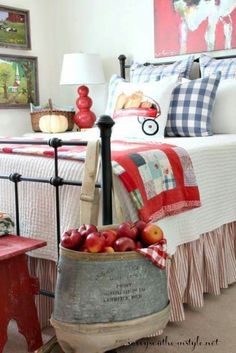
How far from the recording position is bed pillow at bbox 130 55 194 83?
10.2 ft

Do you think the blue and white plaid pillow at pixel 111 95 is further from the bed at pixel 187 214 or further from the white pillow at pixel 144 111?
the bed at pixel 187 214

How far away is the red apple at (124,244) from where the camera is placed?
4.58ft

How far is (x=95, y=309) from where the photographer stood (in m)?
1.37

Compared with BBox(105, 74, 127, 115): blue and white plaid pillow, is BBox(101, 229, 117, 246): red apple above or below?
below

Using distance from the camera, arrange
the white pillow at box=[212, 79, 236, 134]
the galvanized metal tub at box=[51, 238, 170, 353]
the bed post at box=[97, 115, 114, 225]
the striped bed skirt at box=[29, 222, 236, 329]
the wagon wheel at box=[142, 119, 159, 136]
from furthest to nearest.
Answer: the white pillow at box=[212, 79, 236, 134]
the wagon wheel at box=[142, 119, 159, 136]
the striped bed skirt at box=[29, 222, 236, 329]
the bed post at box=[97, 115, 114, 225]
the galvanized metal tub at box=[51, 238, 170, 353]

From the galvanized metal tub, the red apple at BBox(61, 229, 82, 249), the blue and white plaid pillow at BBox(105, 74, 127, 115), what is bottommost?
the galvanized metal tub

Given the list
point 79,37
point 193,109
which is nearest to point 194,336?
point 193,109

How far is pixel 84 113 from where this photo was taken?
3.65 m

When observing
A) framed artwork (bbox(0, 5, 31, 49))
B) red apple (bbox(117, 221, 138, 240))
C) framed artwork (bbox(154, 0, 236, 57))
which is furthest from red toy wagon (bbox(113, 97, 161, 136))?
framed artwork (bbox(0, 5, 31, 49))

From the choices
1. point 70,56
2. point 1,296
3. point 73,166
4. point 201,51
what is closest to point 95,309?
point 1,296

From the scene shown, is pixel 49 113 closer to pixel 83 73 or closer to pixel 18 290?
pixel 83 73

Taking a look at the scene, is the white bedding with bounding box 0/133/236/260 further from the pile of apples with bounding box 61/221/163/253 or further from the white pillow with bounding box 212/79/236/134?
the white pillow with bounding box 212/79/236/134

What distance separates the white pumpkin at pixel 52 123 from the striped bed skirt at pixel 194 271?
1.54m

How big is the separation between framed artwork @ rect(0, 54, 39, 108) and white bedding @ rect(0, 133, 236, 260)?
1.90 meters
